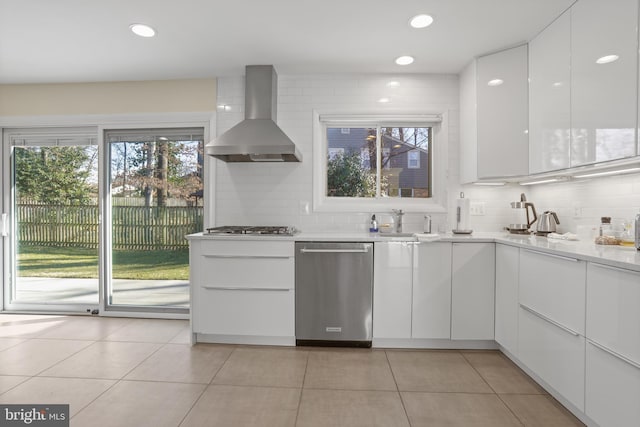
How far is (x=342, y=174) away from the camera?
3.62 meters

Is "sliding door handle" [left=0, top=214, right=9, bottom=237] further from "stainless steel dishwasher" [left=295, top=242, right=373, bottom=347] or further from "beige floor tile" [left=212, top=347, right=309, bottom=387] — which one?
"stainless steel dishwasher" [left=295, top=242, right=373, bottom=347]

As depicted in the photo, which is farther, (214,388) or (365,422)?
(214,388)

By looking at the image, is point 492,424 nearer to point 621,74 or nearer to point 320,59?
point 621,74

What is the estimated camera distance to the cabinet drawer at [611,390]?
146 cm

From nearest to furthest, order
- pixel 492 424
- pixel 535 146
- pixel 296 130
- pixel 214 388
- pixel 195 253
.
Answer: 1. pixel 492 424
2. pixel 214 388
3. pixel 535 146
4. pixel 195 253
5. pixel 296 130

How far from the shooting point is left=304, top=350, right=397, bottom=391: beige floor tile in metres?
2.28

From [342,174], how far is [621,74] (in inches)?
88.7

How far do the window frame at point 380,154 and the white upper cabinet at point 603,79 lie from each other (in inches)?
49.9

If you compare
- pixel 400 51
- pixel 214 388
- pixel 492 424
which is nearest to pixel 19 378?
pixel 214 388

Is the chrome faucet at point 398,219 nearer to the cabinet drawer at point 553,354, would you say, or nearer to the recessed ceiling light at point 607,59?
the cabinet drawer at point 553,354

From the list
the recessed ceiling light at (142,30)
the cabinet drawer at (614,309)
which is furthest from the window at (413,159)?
the recessed ceiling light at (142,30)

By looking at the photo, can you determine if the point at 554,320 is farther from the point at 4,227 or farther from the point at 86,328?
the point at 4,227

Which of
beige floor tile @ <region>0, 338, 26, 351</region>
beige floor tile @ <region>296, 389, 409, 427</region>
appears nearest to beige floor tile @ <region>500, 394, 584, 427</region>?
beige floor tile @ <region>296, 389, 409, 427</region>

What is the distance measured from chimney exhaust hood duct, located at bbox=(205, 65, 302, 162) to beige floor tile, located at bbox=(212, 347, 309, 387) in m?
1.65
